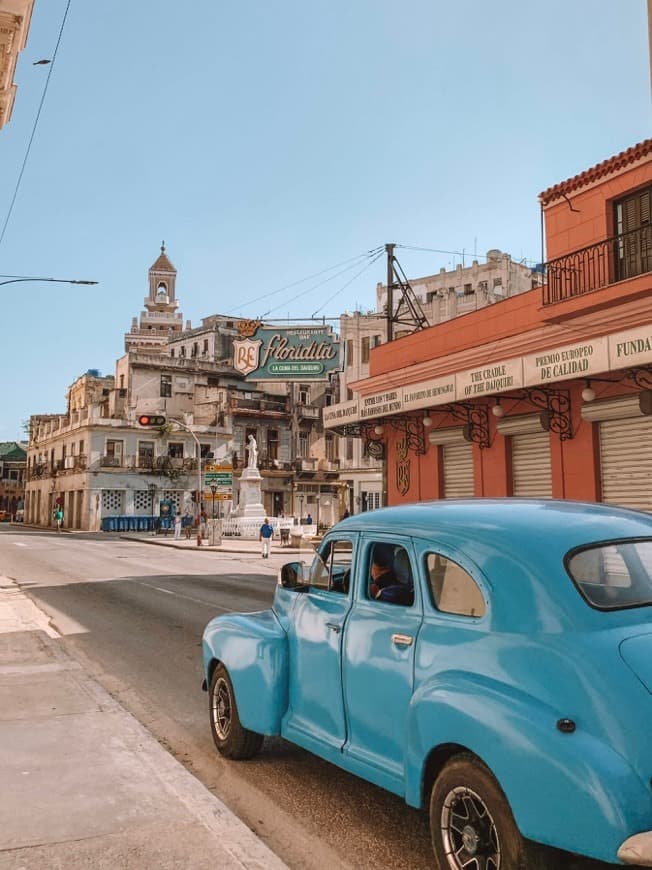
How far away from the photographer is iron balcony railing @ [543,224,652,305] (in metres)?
15.7

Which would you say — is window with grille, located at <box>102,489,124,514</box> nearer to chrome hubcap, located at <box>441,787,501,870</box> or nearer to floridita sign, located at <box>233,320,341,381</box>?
floridita sign, located at <box>233,320,341,381</box>

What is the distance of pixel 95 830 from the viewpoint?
4109mm

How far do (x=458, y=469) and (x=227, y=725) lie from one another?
572 inches

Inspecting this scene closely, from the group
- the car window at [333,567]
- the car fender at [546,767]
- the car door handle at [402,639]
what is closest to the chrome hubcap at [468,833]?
the car fender at [546,767]

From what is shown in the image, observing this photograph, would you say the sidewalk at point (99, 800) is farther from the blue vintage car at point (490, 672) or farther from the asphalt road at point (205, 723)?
the blue vintage car at point (490, 672)

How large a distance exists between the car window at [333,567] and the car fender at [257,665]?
491 millimetres

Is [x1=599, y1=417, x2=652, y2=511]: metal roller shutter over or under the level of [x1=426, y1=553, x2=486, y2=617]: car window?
over

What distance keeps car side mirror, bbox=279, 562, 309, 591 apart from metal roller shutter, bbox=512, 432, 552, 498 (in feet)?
40.0

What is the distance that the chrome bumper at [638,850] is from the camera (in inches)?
109

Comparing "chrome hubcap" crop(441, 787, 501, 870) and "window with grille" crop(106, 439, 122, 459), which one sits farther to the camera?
"window with grille" crop(106, 439, 122, 459)

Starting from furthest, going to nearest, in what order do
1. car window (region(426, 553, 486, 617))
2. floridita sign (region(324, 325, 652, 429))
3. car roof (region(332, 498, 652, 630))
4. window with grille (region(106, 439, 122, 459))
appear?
window with grille (region(106, 439, 122, 459)), floridita sign (region(324, 325, 652, 429)), car window (region(426, 553, 486, 617)), car roof (region(332, 498, 652, 630))

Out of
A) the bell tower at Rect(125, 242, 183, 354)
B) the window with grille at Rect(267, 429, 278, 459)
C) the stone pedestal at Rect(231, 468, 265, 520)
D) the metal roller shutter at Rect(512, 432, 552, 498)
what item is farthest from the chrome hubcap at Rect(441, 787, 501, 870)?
the bell tower at Rect(125, 242, 183, 354)

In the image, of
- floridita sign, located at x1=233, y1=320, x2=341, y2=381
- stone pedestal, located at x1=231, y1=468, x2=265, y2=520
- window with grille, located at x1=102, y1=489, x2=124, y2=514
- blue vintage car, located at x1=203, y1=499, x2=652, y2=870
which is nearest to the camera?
blue vintage car, located at x1=203, y1=499, x2=652, y2=870

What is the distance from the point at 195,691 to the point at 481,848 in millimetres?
4967
